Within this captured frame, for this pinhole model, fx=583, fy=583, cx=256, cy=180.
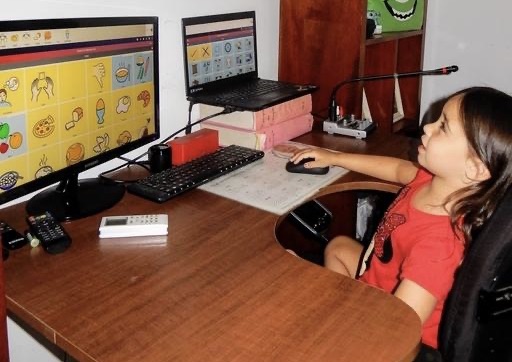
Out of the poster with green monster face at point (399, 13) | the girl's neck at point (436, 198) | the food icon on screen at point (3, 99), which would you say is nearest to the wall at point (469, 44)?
the poster with green monster face at point (399, 13)

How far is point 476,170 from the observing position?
3.77 ft

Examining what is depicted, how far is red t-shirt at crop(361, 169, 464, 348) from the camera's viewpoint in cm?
109

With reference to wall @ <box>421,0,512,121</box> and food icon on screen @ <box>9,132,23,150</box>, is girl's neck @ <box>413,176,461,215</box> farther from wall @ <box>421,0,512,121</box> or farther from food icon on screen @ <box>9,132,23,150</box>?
wall @ <box>421,0,512,121</box>

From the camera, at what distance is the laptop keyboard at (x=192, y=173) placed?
1.40m

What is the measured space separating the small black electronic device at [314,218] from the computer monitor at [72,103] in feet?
1.91

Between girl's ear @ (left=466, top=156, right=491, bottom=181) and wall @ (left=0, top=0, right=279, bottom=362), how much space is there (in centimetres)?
93

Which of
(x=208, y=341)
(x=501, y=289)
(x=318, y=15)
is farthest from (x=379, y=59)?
(x=208, y=341)

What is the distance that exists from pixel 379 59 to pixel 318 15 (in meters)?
0.43

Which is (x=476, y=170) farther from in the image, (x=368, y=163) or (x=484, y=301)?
(x=368, y=163)

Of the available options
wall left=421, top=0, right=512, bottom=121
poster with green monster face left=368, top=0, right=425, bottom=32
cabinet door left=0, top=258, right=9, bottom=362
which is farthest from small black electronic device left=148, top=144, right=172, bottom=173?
wall left=421, top=0, right=512, bottom=121

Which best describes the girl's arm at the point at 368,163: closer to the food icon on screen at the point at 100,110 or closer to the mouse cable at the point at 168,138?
the mouse cable at the point at 168,138

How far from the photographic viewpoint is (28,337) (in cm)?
157

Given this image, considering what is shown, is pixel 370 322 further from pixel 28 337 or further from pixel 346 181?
pixel 28 337

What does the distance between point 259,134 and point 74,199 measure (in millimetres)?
597
